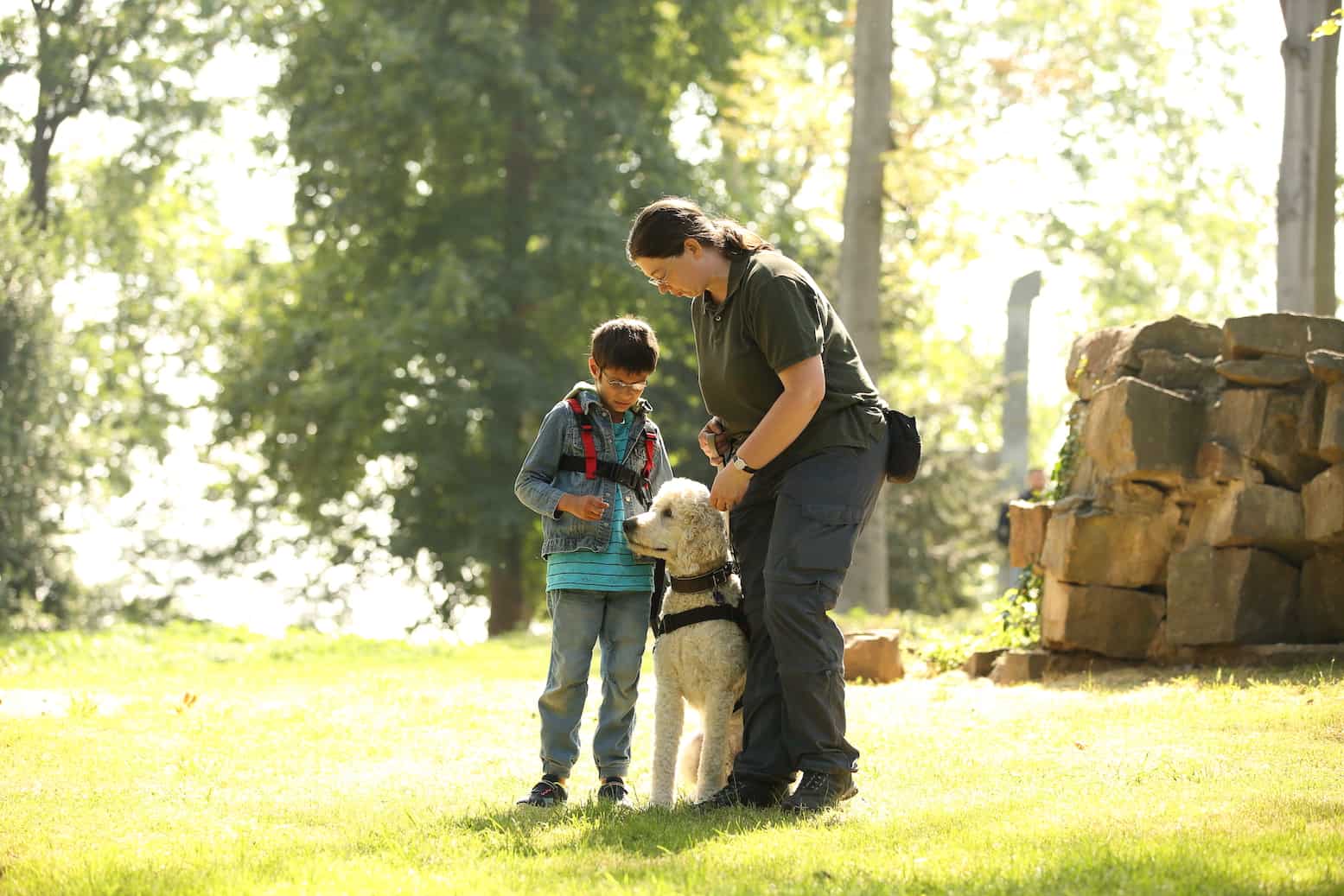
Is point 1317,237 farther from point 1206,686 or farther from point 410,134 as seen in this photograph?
point 410,134

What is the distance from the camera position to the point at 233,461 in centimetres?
2664

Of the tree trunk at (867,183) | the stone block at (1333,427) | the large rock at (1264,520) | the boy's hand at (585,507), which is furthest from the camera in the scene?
the tree trunk at (867,183)

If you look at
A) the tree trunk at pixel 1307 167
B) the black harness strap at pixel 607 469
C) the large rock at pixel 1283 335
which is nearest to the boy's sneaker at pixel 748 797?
the black harness strap at pixel 607 469

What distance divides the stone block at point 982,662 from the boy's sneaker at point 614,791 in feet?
18.1

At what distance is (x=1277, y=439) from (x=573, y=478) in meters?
5.59

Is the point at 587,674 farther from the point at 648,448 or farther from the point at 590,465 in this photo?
the point at 648,448

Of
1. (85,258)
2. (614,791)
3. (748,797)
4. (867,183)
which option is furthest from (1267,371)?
(85,258)

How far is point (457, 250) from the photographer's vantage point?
22094mm

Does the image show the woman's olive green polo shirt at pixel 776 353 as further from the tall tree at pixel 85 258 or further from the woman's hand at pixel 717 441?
the tall tree at pixel 85 258

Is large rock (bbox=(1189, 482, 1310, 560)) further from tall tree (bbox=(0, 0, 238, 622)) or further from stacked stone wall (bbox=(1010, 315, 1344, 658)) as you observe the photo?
tall tree (bbox=(0, 0, 238, 622))

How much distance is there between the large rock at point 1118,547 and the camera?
988 centimetres

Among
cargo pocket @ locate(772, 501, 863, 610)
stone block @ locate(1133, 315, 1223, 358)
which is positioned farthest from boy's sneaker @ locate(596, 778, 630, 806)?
stone block @ locate(1133, 315, 1223, 358)

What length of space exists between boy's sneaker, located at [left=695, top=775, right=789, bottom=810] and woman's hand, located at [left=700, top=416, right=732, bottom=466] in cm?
126

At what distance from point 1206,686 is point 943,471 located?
15743mm
